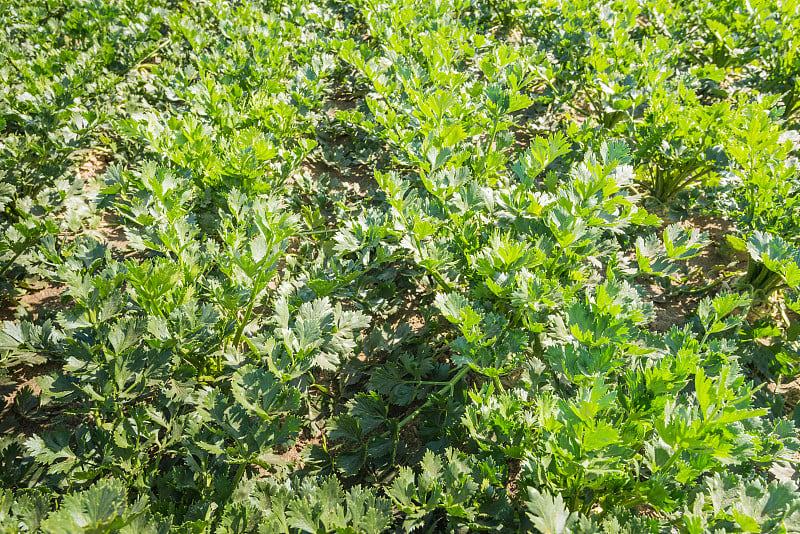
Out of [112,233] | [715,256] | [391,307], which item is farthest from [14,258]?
[715,256]

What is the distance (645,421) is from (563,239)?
667 millimetres

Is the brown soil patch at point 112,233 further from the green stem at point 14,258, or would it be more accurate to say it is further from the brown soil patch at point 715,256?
the brown soil patch at point 715,256

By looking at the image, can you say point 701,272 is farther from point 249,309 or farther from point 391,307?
point 249,309

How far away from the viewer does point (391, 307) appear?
2379mm

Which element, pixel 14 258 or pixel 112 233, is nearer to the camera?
pixel 14 258

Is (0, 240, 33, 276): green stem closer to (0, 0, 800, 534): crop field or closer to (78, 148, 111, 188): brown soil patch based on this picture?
(0, 0, 800, 534): crop field

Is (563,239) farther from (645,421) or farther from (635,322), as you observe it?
(645,421)

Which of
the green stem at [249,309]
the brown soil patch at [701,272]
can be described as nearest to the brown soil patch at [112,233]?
the green stem at [249,309]

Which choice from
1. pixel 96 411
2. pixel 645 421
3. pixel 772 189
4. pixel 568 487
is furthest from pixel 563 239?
pixel 96 411

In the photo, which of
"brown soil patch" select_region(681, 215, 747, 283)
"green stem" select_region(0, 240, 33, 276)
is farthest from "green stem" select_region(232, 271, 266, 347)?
"brown soil patch" select_region(681, 215, 747, 283)

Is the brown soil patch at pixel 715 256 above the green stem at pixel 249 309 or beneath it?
beneath

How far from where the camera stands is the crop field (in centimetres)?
139

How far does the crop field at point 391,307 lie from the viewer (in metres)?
1.39

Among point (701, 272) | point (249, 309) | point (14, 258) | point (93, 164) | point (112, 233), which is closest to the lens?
point (249, 309)
